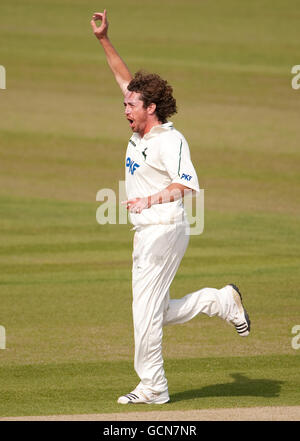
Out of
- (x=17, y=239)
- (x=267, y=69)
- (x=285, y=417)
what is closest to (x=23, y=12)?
(x=267, y=69)

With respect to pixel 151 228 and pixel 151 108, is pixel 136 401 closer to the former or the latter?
pixel 151 228

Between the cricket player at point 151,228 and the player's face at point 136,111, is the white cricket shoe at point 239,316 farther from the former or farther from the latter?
the player's face at point 136,111

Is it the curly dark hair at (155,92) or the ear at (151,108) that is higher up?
the curly dark hair at (155,92)

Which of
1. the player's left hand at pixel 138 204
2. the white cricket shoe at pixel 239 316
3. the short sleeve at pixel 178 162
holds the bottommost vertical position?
the white cricket shoe at pixel 239 316

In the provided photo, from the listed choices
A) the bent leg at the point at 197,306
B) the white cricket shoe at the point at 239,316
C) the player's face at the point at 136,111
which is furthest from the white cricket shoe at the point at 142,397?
the player's face at the point at 136,111

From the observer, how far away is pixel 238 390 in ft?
26.9

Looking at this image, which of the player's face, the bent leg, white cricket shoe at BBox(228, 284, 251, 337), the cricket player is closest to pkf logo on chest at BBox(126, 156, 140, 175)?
the cricket player

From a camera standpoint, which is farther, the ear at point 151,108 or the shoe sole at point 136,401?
the ear at point 151,108

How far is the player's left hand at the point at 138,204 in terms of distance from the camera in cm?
698

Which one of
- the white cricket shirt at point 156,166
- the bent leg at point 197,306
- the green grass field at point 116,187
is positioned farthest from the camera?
the green grass field at point 116,187

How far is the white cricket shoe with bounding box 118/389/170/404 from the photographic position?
7.52m

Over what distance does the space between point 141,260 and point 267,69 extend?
1886cm

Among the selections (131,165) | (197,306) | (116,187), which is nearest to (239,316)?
(197,306)

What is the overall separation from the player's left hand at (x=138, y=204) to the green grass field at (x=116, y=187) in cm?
147
